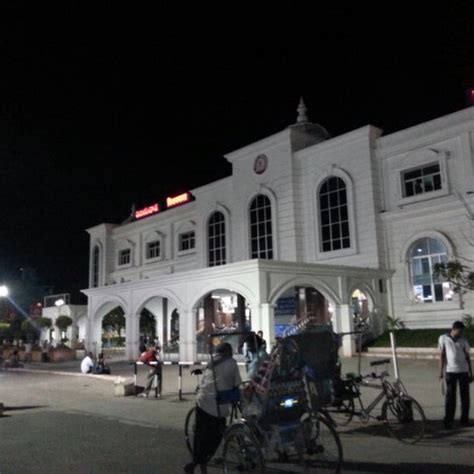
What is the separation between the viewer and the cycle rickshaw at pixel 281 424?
19.2 feet

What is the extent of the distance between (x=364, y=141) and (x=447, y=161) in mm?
4555

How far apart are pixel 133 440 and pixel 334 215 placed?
22.4 metres

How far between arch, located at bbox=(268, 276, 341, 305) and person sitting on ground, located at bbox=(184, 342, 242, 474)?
51.1ft

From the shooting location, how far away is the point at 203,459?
6227 millimetres

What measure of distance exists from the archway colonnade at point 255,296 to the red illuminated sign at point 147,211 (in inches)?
506

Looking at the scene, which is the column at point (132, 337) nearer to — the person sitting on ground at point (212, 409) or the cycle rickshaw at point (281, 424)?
the person sitting on ground at point (212, 409)

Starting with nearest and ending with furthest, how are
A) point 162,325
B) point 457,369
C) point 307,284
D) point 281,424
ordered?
point 281,424 < point 457,369 < point 307,284 < point 162,325

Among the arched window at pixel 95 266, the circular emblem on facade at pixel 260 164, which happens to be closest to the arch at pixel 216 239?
the circular emblem on facade at pixel 260 164

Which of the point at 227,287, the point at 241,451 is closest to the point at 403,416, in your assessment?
the point at 241,451

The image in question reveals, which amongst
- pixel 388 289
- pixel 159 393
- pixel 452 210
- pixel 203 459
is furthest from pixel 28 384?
pixel 452 210

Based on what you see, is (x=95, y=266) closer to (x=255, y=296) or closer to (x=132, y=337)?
(x=132, y=337)

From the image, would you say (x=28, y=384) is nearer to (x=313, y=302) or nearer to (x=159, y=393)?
(x=159, y=393)

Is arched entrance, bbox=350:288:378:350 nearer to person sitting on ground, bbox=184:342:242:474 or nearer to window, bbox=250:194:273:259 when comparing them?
window, bbox=250:194:273:259

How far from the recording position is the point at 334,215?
29375mm
